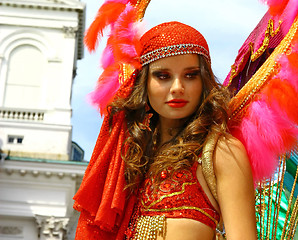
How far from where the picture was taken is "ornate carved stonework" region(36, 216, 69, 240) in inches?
670

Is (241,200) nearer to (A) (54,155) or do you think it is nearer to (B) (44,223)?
(B) (44,223)

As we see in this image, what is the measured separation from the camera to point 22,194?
17.1m

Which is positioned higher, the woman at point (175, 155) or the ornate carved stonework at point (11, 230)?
the ornate carved stonework at point (11, 230)

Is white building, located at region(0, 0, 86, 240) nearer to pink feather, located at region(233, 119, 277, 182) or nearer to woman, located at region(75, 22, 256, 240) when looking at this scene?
woman, located at region(75, 22, 256, 240)

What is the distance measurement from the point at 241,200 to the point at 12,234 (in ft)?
54.3

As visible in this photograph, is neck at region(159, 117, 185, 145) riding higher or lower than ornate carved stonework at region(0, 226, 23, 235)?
lower

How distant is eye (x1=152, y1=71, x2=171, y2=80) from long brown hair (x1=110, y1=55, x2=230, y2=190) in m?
0.07

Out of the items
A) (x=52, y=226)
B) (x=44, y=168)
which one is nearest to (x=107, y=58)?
(x=44, y=168)

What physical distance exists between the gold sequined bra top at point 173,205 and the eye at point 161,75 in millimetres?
392

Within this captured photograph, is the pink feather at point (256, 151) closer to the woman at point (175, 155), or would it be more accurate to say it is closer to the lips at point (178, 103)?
the woman at point (175, 155)

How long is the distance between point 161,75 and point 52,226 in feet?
Result: 51.1

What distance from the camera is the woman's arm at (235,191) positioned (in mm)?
1943

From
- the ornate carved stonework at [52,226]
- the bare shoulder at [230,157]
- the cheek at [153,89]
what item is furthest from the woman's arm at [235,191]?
the ornate carved stonework at [52,226]

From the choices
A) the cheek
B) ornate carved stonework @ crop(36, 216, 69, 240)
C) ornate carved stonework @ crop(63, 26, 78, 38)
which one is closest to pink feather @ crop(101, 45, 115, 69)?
the cheek
